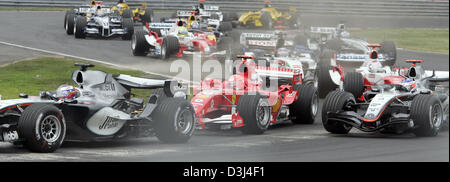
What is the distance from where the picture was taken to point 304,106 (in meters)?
13.6

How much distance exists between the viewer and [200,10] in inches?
1167

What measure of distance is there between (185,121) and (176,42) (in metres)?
12.6

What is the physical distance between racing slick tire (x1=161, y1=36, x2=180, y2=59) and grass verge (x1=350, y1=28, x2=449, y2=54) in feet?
36.3

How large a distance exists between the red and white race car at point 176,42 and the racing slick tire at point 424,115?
11245 mm

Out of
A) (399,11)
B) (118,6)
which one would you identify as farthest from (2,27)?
(399,11)

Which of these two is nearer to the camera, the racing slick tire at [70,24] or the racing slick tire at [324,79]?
the racing slick tire at [324,79]

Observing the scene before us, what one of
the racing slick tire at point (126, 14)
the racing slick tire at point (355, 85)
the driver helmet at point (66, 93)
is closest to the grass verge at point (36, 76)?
the racing slick tire at point (355, 85)

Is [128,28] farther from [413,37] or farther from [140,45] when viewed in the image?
[413,37]

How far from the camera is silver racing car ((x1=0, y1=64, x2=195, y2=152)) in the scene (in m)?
9.01

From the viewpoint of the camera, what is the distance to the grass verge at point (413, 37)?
33.2 meters

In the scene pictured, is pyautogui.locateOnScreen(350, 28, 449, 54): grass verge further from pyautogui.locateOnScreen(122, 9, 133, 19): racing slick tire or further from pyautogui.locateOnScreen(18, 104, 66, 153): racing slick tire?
pyautogui.locateOnScreen(18, 104, 66, 153): racing slick tire

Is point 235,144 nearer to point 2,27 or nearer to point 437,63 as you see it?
point 437,63

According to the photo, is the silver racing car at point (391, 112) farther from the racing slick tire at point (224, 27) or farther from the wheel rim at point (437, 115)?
the racing slick tire at point (224, 27)

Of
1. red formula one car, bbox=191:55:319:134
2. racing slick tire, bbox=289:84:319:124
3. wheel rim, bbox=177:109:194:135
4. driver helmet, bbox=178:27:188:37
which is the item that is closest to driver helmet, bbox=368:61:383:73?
red formula one car, bbox=191:55:319:134
